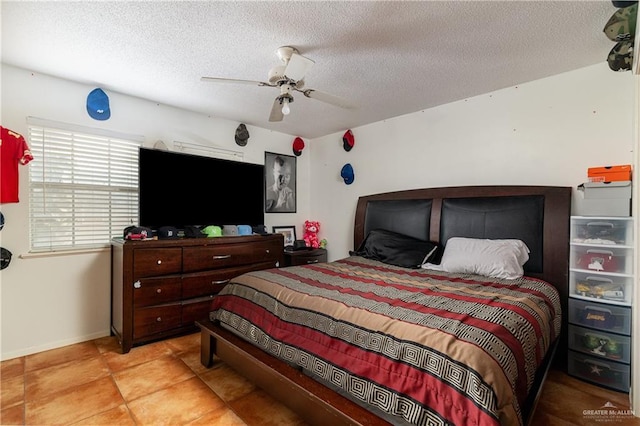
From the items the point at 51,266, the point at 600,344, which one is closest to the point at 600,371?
the point at 600,344

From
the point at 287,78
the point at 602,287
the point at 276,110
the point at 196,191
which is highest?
the point at 287,78

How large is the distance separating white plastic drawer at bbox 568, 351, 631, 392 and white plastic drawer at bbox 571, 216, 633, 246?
2.71 feet

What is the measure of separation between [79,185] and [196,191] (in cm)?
103

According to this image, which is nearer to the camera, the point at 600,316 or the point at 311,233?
the point at 600,316

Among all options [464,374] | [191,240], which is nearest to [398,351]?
[464,374]

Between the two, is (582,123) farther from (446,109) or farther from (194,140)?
(194,140)

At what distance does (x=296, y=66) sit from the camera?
77.9 inches

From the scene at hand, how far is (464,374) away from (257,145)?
374 centimetres

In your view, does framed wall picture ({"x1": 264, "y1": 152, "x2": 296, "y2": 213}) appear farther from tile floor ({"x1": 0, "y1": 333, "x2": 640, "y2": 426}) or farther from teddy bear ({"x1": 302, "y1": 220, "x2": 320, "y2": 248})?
tile floor ({"x1": 0, "y1": 333, "x2": 640, "y2": 426})

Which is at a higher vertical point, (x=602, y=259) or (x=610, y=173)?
(x=610, y=173)

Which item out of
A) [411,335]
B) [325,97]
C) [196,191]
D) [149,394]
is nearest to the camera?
[411,335]

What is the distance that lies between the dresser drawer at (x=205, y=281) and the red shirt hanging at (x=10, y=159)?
1.49 metres

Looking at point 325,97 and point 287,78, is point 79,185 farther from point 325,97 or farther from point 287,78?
point 325,97

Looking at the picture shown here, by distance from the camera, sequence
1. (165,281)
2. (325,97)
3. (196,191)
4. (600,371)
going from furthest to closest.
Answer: (196,191) → (165,281) → (325,97) → (600,371)
